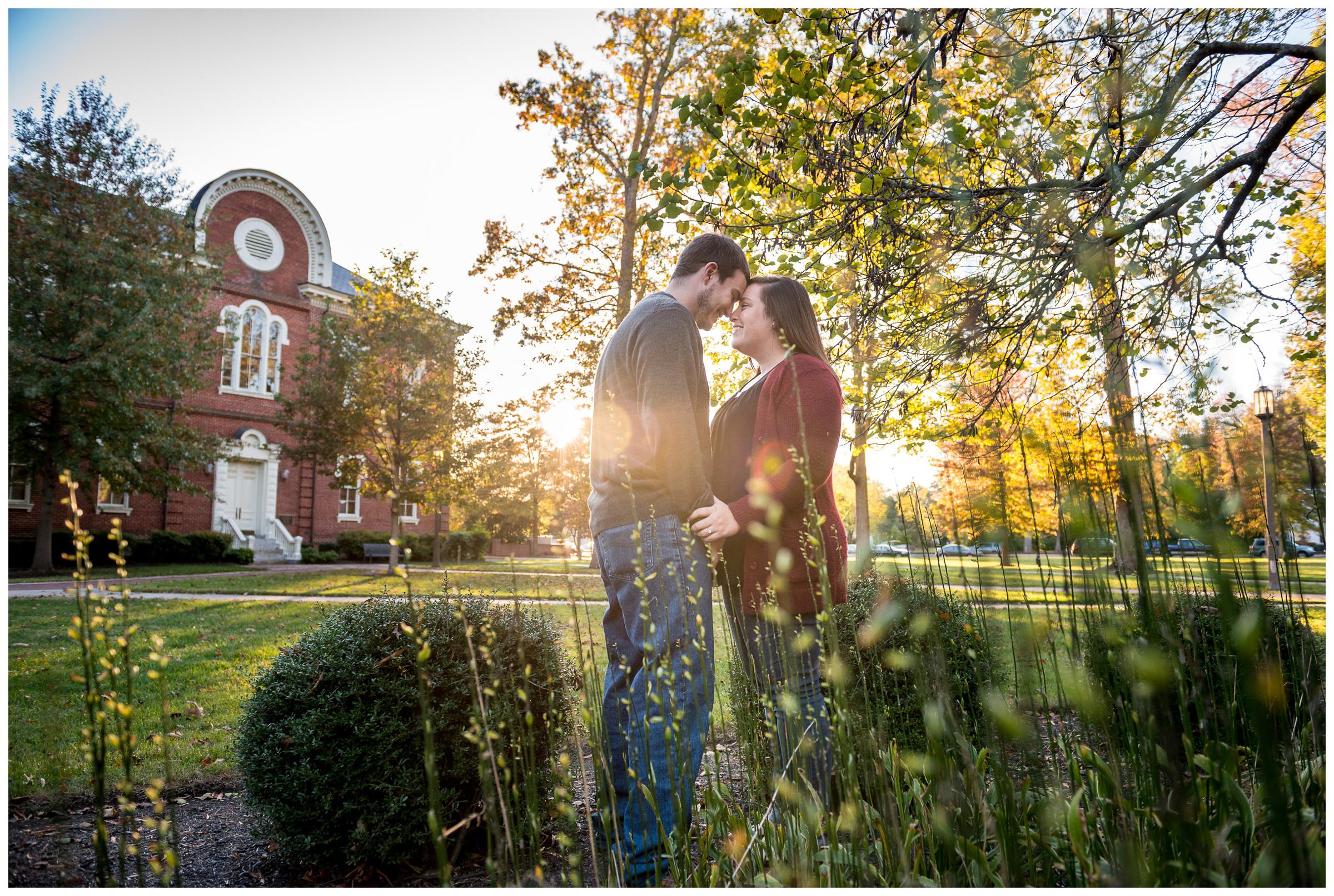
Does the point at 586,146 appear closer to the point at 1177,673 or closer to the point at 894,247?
the point at 894,247

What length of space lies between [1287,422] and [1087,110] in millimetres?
2111

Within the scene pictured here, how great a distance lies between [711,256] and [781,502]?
910 mm

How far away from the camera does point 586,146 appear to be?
11227 millimetres

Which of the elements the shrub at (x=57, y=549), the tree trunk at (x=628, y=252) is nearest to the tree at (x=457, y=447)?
the tree trunk at (x=628, y=252)

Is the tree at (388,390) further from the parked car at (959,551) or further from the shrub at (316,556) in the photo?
the parked car at (959,551)

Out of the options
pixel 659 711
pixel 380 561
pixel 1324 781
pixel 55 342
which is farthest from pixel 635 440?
pixel 380 561

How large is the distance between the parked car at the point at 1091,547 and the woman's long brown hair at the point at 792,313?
3.60 feet

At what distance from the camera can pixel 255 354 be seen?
2042cm

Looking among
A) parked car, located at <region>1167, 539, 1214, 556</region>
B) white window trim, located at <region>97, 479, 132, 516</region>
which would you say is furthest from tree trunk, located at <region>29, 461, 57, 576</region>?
parked car, located at <region>1167, 539, 1214, 556</region>

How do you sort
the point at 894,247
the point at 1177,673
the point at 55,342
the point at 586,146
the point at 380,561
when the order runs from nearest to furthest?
the point at 1177,673 → the point at 894,247 → the point at 586,146 → the point at 55,342 → the point at 380,561

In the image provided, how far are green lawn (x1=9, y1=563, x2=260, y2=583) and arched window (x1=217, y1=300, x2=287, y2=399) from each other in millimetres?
5346

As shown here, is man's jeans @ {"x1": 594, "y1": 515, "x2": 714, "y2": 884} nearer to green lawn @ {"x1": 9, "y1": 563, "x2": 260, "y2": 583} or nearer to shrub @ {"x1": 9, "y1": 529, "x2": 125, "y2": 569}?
green lawn @ {"x1": 9, "y1": 563, "x2": 260, "y2": 583}

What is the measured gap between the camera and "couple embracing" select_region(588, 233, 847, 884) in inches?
72.9

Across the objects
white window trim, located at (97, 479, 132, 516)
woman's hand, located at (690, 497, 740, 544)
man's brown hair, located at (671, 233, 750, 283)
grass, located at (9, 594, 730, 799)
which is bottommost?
grass, located at (9, 594, 730, 799)
